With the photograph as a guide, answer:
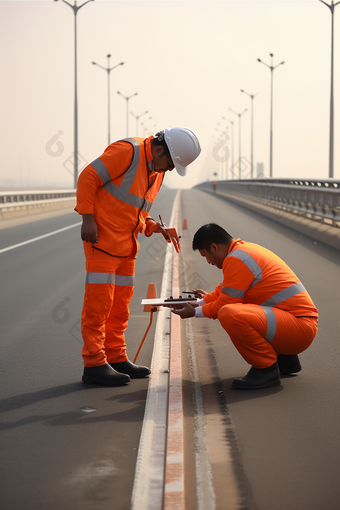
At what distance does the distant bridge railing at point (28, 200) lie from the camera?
27.0 meters

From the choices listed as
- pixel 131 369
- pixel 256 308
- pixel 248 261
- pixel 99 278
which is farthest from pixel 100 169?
A: pixel 131 369

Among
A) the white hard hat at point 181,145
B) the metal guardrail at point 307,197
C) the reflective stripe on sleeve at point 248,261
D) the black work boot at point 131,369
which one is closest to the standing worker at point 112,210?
the white hard hat at point 181,145

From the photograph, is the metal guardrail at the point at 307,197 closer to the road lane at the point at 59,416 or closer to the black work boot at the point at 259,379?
the road lane at the point at 59,416

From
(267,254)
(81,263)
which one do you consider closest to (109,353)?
(267,254)

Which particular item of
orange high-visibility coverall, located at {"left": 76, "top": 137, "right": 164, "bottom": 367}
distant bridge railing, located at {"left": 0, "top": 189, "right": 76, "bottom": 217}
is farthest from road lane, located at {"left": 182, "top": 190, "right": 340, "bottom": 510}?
distant bridge railing, located at {"left": 0, "top": 189, "right": 76, "bottom": 217}

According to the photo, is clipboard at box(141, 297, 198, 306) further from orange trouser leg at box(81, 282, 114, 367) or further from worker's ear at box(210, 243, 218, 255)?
worker's ear at box(210, 243, 218, 255)

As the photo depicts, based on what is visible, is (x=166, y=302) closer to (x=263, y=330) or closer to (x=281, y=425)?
(x=263, y=330)

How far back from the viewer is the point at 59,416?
15.5 ft

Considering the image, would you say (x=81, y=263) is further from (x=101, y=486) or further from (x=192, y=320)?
(x=101, y=486)

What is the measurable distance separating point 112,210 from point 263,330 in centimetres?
154

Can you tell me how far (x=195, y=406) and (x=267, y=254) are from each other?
1.45 m

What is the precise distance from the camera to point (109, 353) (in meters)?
5.81

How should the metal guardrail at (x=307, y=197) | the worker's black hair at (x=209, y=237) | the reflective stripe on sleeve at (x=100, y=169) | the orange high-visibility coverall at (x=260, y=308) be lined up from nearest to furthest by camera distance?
the reflective stripe on sleeve at (x=100, y=169), the orange high-visibility coverall at (x=260, y=308), the worker's black hair at (x=209, y=237), the metal guardrail at (x=307, y=197)

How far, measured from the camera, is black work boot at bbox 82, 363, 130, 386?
18.0 ft
